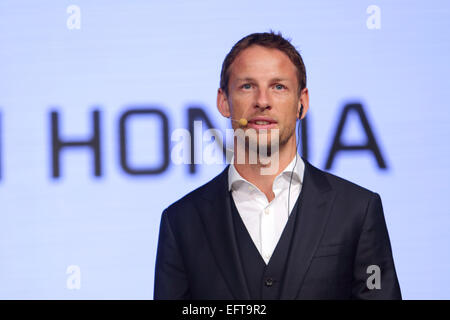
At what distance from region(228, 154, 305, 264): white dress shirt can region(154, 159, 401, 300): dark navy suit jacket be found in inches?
1.4

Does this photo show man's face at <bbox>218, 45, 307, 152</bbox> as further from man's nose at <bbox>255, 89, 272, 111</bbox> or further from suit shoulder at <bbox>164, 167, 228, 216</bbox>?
suit shoulder at <bbox>164, 167, 228, 216</bbox>

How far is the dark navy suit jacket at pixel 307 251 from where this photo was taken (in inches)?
64.4

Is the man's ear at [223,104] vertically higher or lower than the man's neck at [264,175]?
higher

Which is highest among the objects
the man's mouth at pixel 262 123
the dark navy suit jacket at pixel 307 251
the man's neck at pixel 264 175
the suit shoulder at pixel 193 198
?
the man's mouth at pixel 262 123

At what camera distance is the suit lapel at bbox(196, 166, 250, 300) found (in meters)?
1.64

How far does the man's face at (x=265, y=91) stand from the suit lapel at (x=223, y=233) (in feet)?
0.69

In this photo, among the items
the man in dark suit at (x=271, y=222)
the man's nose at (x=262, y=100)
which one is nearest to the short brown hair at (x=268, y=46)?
the man in dark suit at (x=271, y=222)

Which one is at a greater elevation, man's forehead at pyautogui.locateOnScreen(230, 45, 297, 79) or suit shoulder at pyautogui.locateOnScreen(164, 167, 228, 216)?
man's forehead at pyautogui.locateOnScreen(230, 45, 297, 79)

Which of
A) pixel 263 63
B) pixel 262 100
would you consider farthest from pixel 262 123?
pixel 263 63

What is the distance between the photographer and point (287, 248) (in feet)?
5.46

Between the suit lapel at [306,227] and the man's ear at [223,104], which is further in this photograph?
the man's ear at [223,104]

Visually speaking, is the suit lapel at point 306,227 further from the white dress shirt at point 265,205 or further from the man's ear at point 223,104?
the man's ear at point 223,104

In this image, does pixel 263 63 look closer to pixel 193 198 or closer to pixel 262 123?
pixel 262 123

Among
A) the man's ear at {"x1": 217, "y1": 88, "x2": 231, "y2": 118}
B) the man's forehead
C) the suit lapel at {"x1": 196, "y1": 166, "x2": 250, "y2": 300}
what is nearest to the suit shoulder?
the suit lapel at {"x1": 196, "y1": 166, "x2": 250, "y2": 300}
